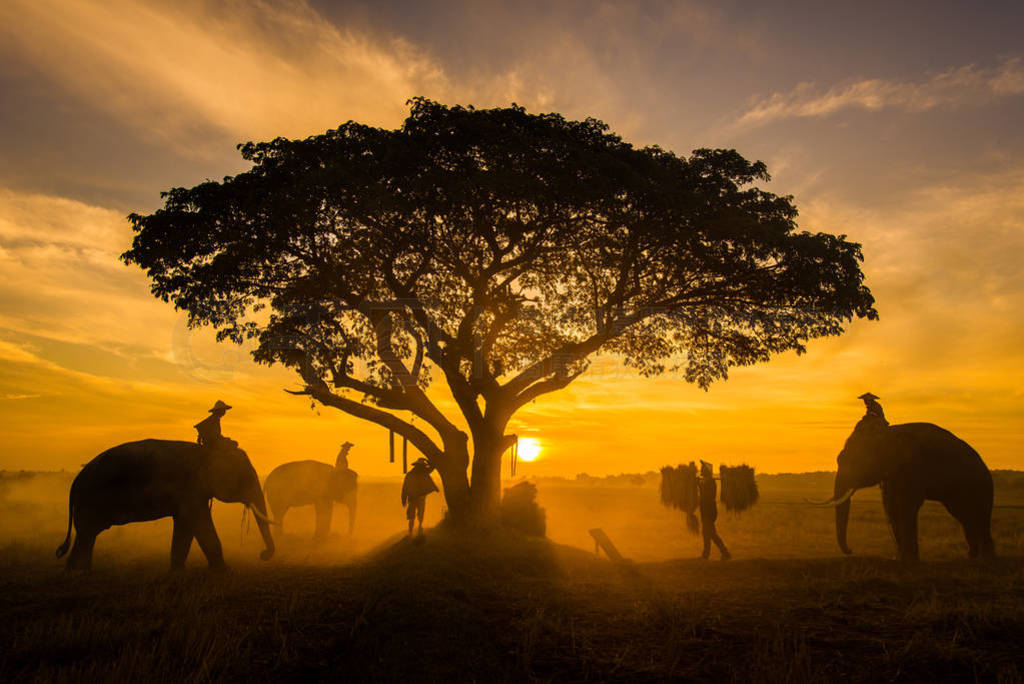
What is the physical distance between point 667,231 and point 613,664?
13.6 metres

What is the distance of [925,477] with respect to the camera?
1354 cm

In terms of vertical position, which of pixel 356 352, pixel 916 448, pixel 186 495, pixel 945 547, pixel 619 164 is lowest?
pixel 945 547

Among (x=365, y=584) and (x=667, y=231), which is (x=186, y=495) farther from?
(x=667, y=231)

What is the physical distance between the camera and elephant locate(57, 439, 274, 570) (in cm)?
1214

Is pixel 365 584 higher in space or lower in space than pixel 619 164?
lower

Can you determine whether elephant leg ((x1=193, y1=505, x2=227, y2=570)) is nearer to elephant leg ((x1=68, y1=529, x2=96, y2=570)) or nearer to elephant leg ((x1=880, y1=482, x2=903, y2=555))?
elephant leg ((x1=68, y1=529, x2=96, y2=570))

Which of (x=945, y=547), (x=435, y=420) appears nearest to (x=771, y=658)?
(x=435, y=420)

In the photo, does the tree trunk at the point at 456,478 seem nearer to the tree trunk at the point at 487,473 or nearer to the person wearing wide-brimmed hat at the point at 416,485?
the tree trunk at the point at 487,473

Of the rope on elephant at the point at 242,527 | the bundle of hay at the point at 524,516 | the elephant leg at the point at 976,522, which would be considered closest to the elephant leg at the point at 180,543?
the rope on elephant at the point at 242,527

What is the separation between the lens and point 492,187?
16094mm

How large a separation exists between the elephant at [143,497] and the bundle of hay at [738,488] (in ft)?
87.8

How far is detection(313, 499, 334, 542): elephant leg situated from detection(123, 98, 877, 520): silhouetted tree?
5.18m

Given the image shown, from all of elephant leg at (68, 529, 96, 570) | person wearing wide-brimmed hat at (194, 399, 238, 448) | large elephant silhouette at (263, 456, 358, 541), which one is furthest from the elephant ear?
large elephant silhouette at (263, 456, 358, 541)

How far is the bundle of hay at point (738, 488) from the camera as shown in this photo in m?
32.1
